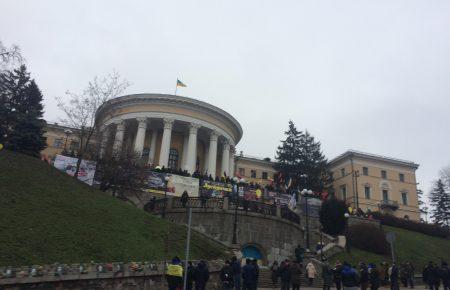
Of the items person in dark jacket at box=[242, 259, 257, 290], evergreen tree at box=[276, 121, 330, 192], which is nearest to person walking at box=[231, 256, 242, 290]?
person in dark jacket at box=[242, 259, 257, 290]

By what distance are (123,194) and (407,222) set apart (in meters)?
38.3

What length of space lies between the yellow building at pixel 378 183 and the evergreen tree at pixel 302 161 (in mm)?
5071

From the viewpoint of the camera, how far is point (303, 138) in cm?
6881

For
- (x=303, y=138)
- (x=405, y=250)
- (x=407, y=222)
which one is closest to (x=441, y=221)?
(x=407, y=222)

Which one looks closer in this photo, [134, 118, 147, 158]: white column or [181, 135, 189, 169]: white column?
[134, 118, 147, 158]: white column

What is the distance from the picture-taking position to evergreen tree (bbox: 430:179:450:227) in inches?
2817

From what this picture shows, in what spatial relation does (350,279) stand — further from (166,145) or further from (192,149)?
(166,145)

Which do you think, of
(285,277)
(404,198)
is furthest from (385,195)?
(285,277)

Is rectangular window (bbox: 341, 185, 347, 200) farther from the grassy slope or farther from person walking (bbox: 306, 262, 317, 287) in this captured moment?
person walking (bbox: 306, 262, 317, 287)

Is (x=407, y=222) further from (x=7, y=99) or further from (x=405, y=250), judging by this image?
(x=7, y=99)

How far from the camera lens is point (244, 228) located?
29.2m

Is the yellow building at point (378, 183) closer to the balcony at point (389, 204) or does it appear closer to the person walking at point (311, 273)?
the balcony at point (389, 204)

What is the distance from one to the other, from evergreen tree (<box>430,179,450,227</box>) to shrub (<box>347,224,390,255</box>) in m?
40.3

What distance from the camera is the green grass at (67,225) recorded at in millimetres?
15367
